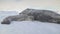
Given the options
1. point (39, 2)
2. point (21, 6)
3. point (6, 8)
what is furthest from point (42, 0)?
point (6, 8)

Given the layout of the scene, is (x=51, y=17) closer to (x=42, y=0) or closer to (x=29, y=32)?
(x=29, y=32)

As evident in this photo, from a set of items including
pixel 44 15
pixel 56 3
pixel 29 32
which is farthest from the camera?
pixel 56 3

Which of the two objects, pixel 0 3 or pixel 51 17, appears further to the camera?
pixel 0 3

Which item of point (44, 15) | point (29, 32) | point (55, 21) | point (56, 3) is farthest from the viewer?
point (56, 3)

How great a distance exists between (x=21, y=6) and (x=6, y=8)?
37 centimetres

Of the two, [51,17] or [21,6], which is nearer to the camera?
[51,17]

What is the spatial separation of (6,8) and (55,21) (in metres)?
1.40

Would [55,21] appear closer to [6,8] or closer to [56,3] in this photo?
[56,3]

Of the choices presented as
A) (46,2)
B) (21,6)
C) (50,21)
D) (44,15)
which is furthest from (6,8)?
(50,21)

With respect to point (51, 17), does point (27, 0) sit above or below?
above

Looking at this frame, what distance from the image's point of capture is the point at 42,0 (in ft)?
7.32

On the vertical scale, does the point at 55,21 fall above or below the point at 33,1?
below

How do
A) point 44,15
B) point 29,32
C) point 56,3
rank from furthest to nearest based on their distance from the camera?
point 56,3 → point 44,15 → point 29,32

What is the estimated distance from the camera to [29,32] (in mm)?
906
